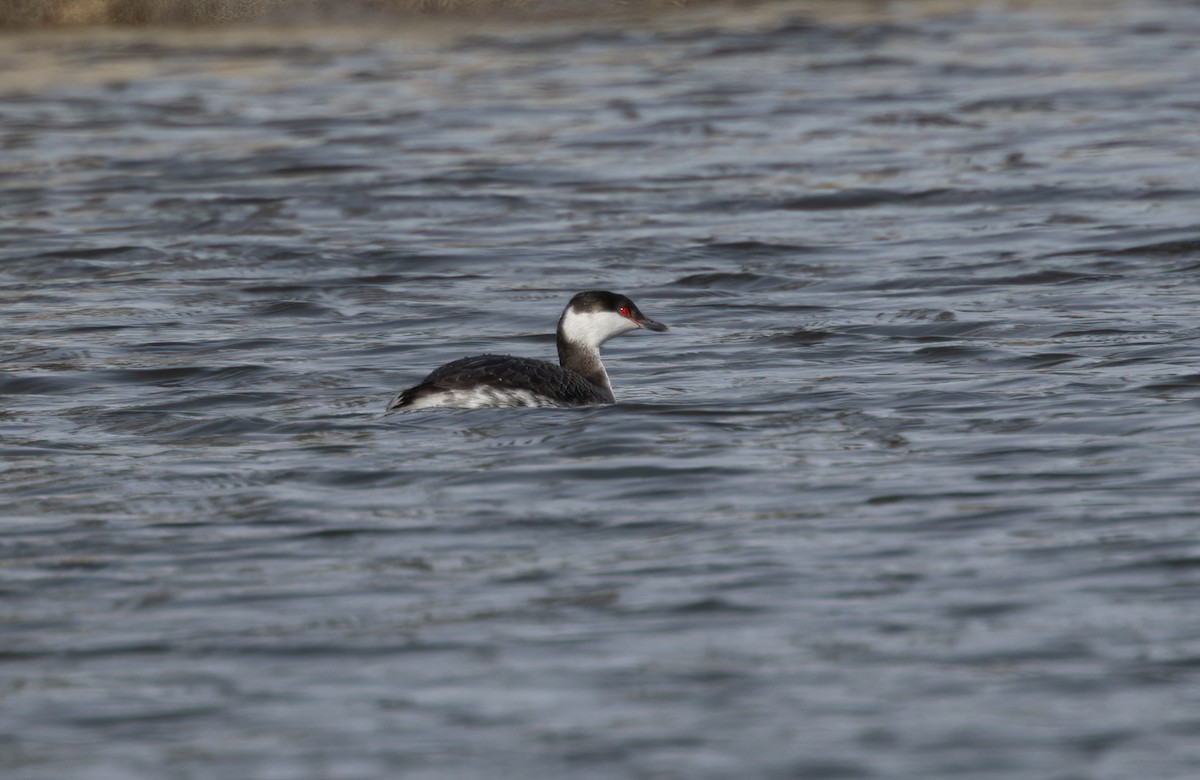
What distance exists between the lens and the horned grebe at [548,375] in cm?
1153

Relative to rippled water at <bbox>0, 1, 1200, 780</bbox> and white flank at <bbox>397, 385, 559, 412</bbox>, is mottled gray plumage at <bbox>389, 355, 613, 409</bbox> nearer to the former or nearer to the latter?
white flank at <bbox>397, 385, 559, 412</bbox>

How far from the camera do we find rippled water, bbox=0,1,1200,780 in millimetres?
7090

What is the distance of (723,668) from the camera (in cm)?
747

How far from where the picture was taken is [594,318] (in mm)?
12805

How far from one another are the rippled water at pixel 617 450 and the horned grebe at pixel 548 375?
0.48 feet

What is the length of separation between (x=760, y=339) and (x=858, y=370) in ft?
5.01

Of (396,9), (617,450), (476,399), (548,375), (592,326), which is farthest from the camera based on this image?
(396,9)

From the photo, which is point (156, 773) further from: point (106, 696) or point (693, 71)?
point (693, 71)

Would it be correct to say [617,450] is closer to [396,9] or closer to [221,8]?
[221,8]

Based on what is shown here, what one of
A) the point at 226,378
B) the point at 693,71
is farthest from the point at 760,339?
the point at 693,71

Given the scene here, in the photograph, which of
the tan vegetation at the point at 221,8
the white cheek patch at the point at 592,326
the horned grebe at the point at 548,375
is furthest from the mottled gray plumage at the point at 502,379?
the tan vegetation at the point at 221,8

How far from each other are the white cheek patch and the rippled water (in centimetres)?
40

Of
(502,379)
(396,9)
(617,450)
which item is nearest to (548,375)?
(502,379)

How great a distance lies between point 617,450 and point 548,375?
0.96 meters
